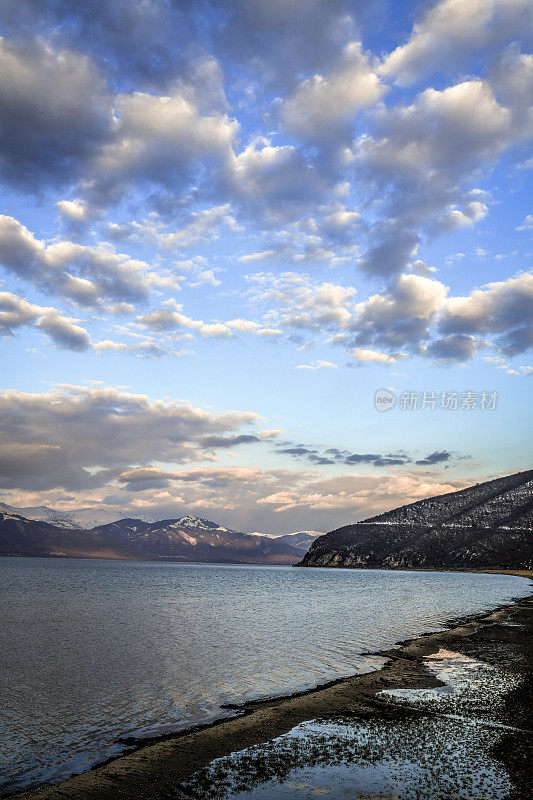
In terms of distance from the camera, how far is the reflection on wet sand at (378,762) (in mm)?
13320

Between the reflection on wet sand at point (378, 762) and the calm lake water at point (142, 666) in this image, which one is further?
the calm lake water at point (142, 666)

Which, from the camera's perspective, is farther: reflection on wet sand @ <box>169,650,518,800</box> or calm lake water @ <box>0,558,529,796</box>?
calm lake water @ <box>0,558,529,796</box>

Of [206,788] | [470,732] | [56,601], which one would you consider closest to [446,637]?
[470,732]

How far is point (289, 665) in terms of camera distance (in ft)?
107

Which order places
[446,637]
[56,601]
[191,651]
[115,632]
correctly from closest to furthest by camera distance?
1. [191,651]
2. [446,637]
3. [115,632]
4. [56,601]

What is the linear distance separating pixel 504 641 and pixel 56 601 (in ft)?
221

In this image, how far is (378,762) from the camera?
15242 mm

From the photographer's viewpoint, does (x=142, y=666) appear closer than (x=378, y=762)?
No

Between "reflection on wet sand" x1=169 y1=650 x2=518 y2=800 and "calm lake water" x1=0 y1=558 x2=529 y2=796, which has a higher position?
"reflection on wet sand" x1=169 y1=650 x2=518 y2=800

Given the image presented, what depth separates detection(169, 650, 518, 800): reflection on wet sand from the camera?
43.7 ft

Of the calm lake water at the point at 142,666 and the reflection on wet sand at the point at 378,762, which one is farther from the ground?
the reflection on wet sand at the point at 378,762

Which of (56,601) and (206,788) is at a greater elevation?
(206,788)

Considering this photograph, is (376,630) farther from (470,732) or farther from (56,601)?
(56,601)

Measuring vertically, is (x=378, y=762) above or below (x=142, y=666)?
above
